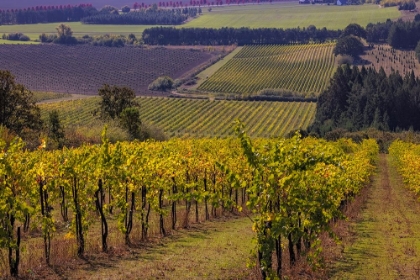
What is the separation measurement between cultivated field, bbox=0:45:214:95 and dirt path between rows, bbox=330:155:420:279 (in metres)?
120

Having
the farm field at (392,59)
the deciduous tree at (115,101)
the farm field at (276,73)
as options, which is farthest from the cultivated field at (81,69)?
the deciduous tree at (115,101)

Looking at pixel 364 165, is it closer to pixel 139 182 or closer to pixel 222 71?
pixel 139 182

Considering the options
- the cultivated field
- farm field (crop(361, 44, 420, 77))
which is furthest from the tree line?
the cultivated field

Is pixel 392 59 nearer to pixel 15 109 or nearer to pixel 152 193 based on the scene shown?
pixel 15 109

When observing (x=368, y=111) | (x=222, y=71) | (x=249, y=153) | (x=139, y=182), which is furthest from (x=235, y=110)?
(x=249, y=153)

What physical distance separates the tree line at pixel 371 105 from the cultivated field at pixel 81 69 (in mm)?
51659

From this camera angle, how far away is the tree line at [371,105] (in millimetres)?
121438

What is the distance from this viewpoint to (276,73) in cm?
17788

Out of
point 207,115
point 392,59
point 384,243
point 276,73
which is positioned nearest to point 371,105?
point 207,115

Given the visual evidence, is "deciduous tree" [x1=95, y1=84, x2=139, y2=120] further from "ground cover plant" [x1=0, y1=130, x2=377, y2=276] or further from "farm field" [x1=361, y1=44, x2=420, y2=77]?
"farm field" [x1=361, y1=44, x2=420, y2=77]

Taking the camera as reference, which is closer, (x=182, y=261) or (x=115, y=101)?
(x=182, y=261)

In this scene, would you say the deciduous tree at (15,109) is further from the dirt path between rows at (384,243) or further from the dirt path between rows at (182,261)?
the dirt path between rows at (182,261)

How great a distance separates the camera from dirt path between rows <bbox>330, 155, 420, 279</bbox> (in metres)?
20.3

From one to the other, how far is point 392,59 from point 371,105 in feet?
232
